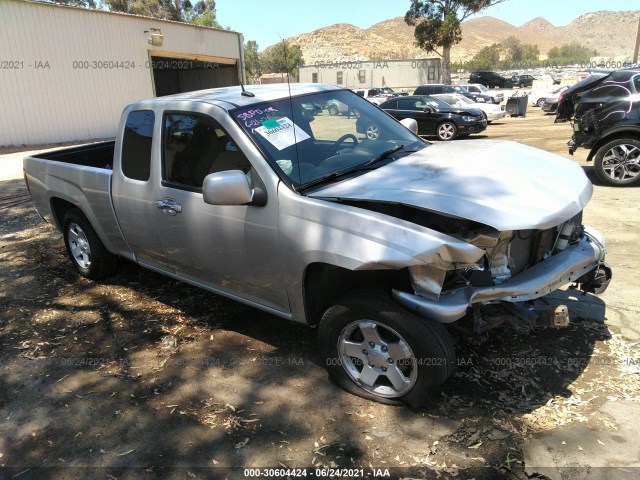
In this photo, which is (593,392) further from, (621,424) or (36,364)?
(36,364)

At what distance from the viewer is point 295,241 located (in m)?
3.00

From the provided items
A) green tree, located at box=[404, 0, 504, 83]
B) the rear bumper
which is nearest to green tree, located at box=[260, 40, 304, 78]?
the rear bumper

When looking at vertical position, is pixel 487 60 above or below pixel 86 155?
above

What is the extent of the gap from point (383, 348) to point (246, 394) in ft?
3.30

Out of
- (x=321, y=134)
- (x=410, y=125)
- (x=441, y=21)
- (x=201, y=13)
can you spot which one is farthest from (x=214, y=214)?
(x=201, y=13)

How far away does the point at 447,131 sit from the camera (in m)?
15.6

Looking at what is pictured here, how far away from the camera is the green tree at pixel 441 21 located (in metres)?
38.1

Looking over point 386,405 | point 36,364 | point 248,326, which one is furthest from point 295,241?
point 36,364

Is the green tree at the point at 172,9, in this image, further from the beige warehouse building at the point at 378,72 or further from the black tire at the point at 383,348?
the black tire at the point at 383,348

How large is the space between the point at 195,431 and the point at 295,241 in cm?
128

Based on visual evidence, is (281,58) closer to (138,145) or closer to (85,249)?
(138,145)

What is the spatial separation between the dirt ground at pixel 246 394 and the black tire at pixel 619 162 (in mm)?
3609

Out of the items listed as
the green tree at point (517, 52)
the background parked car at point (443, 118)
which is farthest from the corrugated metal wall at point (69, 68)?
the green tree at point (517, 52)

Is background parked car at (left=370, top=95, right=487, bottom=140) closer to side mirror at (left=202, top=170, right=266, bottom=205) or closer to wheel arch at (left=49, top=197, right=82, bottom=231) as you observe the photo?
wheel arch at (left=49, top=197, right=82, bottom=231)
